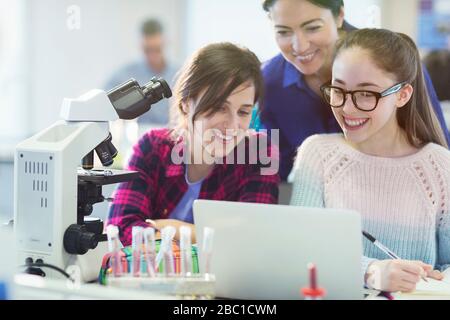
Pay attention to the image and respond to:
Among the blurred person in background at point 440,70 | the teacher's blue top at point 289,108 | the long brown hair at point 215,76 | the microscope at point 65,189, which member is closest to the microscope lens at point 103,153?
the microscope at point 65,189

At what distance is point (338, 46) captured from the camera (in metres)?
2.04

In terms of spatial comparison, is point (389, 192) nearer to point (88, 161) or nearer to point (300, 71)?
point (300, 71)

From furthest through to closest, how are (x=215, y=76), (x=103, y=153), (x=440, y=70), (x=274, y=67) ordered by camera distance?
1. (x=440, y=70)
2. (x=274, y=67)
3. (x=215, y=76)
4. (x=103, y=153)

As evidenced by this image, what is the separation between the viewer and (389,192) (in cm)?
200

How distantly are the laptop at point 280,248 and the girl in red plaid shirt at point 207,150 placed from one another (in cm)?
78

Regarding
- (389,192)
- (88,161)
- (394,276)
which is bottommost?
(394,276)

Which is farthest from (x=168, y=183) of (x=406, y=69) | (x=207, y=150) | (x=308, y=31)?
(x=406, y=69)

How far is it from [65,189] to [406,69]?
1.05m

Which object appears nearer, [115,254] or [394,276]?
[115,254]

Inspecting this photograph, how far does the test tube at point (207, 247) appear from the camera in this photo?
4.25 feet

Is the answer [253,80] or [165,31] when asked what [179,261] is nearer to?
[253,80]

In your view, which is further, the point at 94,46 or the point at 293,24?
the point at 94,46

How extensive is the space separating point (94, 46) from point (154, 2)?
1.72ft
